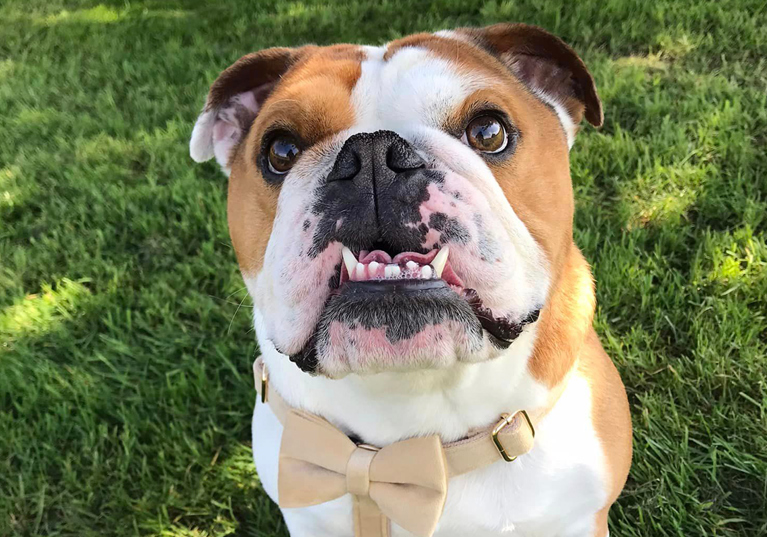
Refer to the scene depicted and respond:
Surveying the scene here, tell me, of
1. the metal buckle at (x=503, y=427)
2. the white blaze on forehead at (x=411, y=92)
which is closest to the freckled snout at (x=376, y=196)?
the white blaze on forehead at (x=411, y=92)

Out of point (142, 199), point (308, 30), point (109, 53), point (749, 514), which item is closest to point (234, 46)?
point (308, 30)

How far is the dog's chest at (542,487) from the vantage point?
1.72 metres

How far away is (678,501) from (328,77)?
6.08 ft

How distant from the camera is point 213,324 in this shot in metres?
3.17

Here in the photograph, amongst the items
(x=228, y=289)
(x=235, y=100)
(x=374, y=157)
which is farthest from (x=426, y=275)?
(x=228, y=289)

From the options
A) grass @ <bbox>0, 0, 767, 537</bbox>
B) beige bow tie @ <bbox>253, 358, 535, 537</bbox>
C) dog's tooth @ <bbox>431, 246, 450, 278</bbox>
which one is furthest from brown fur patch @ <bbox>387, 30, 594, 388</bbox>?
grass @ <bbox>0, 0, 767, 537</bbox>

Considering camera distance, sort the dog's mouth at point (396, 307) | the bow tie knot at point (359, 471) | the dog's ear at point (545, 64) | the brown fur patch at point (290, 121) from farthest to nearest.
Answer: the dog's ear at point (545, 64)
the bow tie knot at point (359, 471)
the brown fur patch at point (290, 121)
the dog's mouth at point (396, 307)

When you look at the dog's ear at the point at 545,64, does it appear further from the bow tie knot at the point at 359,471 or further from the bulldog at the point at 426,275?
the bow tie knot at the point at 359,471

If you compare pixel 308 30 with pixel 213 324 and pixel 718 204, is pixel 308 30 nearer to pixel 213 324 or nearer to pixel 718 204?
pixel 213 324

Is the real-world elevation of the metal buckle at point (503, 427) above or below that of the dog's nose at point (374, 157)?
below

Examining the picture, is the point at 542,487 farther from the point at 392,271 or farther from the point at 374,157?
the point at 374,157

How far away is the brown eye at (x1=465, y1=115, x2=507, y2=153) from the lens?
5.07ft

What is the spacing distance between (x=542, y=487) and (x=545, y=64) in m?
1.23

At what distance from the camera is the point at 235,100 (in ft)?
6.83
